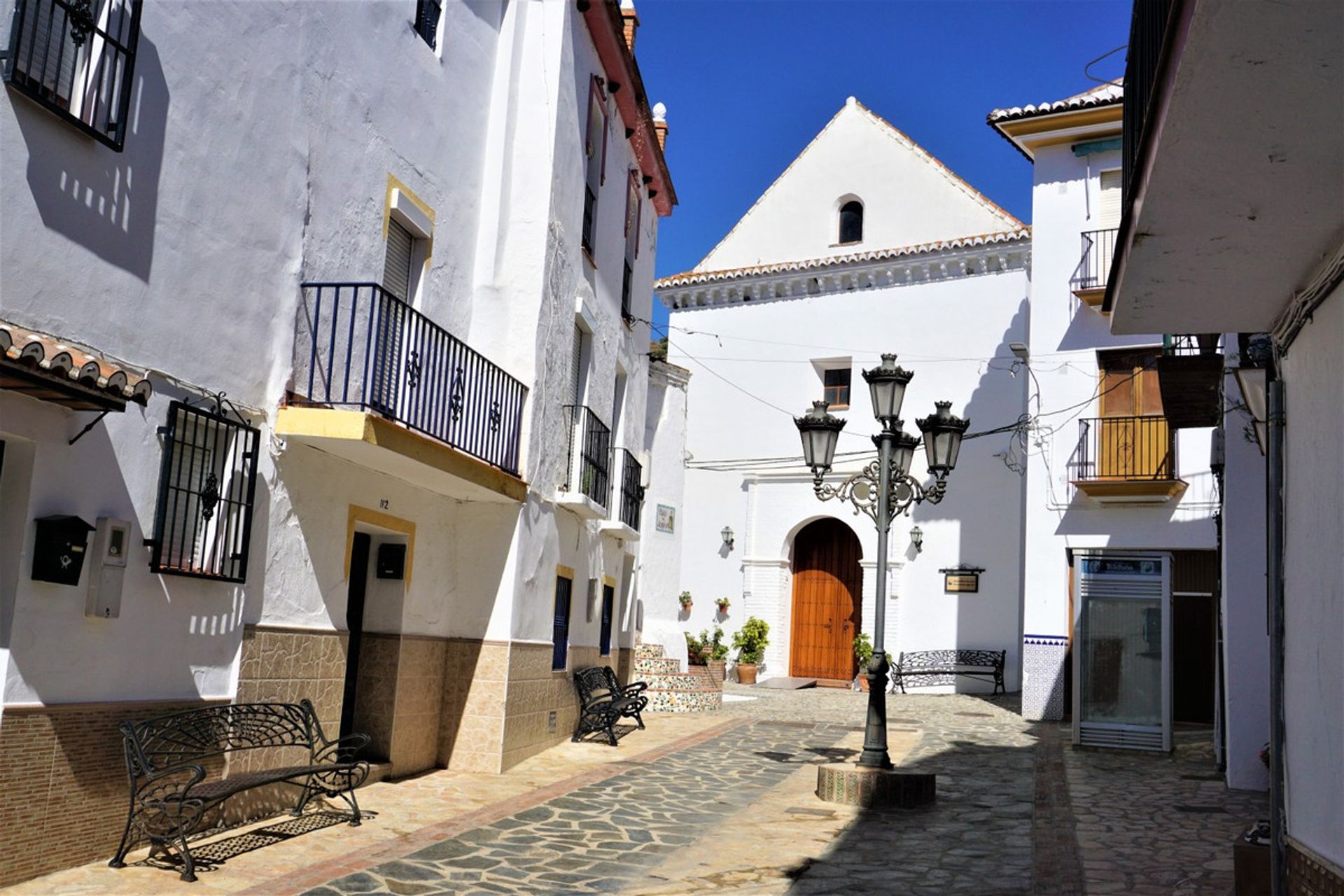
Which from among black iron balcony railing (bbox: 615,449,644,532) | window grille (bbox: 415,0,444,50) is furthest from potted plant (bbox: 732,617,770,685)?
window grille (bbox: 415,0,444,50)

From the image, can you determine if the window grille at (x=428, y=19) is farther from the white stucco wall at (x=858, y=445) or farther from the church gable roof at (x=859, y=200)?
the church gable roof at (x=859, y=200)

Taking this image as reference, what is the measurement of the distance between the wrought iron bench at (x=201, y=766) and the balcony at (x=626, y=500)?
6.56 metres

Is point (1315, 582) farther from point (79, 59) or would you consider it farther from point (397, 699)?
point (397, 699)

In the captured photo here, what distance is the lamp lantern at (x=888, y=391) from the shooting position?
1034 centimetres

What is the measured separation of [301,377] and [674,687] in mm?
10242

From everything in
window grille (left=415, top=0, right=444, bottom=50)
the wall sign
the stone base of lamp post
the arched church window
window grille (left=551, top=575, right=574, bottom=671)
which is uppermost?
the arched church window

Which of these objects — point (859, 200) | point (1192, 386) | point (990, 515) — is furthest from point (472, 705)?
point (859, 200)

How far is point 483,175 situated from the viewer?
11.9m

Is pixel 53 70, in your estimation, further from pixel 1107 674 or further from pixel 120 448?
pixel 1107 674

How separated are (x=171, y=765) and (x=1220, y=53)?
246 inches

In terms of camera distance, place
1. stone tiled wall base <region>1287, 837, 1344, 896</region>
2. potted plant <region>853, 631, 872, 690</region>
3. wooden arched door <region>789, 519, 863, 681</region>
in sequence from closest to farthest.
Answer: stone tiled wall base <region>1287, 837, 1344, 896</region> → potted plant <region>853, 631, 872, 690</region> → wooden arched door <region>789, 519, 863, 681</region>

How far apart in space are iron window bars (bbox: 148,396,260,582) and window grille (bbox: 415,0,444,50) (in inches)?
177

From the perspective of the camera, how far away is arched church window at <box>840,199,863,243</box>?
2489 cm

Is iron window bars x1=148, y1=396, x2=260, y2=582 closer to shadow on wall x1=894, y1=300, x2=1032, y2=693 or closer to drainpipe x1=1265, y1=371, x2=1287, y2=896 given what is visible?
drainpipe x1=1265, y1=371, x2=1287, y2=896
